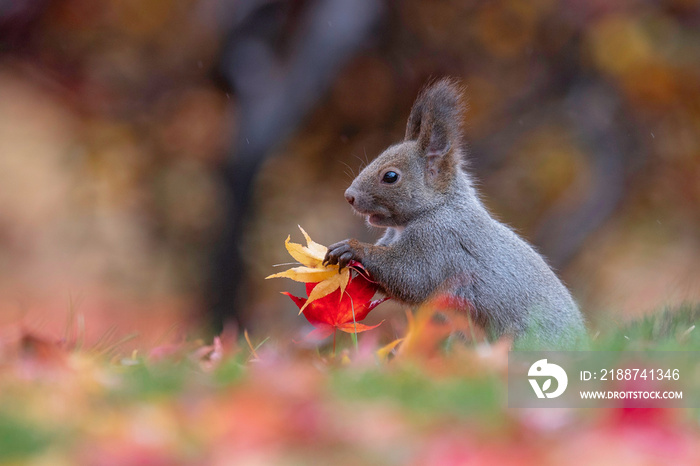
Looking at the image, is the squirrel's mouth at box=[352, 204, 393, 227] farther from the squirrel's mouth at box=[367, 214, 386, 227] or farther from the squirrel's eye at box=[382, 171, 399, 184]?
the squirrel's eye at box=[382, 171, 399, 184]

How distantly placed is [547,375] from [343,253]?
1384mm

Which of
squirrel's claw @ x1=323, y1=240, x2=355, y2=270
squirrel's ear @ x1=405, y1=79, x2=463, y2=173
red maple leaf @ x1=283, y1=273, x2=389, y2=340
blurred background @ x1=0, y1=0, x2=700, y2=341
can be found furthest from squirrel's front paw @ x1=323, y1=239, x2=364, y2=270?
blurred background @ x1=0, y1=0, x2=700, y2=341

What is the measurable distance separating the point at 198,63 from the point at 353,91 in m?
1.54

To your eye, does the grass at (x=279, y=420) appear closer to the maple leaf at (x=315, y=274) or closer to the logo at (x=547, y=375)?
the logo at (x=547, y=375)

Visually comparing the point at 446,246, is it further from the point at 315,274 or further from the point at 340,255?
the point at 315,274

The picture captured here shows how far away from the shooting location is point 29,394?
141cm

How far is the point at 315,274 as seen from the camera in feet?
9.28

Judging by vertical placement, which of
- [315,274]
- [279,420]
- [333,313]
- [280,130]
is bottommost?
[279,420]

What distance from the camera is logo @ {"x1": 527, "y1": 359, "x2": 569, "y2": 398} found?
1605 mm

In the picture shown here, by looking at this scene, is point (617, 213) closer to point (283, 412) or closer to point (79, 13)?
point (79, 13)

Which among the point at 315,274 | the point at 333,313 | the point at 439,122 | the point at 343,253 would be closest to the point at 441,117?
the point at 439,122

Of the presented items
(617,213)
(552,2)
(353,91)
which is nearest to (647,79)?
(552,2)

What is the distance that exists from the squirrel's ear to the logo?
6.11ft

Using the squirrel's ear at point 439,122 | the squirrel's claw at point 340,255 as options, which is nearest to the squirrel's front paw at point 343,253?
the squirrel's claw at point 340,255
